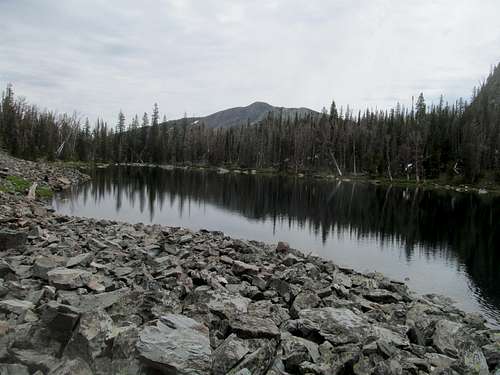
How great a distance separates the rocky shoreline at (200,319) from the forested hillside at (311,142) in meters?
91.9

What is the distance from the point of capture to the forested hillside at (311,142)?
356ft

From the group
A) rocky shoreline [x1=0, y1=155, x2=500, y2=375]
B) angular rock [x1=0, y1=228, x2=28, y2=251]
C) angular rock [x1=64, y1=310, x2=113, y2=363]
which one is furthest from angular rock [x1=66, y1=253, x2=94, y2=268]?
angular rock [x1=64, y1=310, x2=113, y2=363]

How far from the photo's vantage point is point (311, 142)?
474 ft

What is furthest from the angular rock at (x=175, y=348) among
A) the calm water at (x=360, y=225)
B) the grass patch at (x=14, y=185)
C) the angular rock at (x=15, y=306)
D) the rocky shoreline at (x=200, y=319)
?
the grass patch at (x=14, y=185)

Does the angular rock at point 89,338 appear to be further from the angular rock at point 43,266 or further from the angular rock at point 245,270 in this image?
Result: the angular rock at point 245,270

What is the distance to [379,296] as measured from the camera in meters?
16.7

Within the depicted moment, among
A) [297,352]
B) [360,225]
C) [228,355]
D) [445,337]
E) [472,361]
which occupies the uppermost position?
[228,355]

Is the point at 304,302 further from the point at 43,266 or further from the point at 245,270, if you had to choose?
the point at 43,266

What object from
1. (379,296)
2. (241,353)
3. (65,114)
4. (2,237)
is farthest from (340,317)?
(65,114)

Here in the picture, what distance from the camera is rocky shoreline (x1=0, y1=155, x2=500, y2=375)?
730 centimetres

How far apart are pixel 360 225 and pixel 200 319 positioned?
118ft

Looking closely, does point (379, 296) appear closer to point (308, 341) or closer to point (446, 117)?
point (308, 341)

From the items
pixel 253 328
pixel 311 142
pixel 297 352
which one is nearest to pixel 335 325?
pixel 297 352

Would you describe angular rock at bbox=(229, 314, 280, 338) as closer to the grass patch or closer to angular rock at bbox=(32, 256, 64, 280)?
angular rock at bbox=(32, 256, 64, 280)
